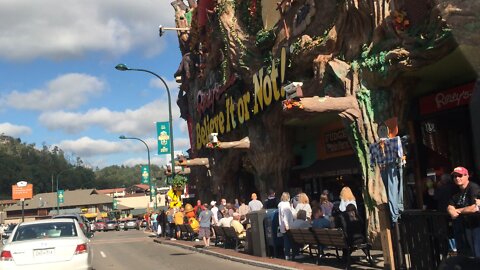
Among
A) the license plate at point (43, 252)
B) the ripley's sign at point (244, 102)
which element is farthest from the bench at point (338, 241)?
the ripley's sign at point (244, 102)

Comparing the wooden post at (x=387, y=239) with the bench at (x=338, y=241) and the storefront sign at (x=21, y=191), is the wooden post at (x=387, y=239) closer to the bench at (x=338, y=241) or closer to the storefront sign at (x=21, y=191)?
the bench at (x=338, y=241)

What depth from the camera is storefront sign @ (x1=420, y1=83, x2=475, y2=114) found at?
40.4 ft

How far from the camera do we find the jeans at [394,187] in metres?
8.79

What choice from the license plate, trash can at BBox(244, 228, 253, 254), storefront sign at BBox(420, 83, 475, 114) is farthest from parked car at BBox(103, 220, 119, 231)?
the license plate

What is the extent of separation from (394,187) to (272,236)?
520cm

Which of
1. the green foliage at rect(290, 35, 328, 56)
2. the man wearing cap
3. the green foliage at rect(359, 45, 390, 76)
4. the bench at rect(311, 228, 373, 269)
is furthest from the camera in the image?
the green foliage at rect(290, 35, 328, 56)

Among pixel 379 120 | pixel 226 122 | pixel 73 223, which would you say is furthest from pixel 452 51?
pixel 226 122

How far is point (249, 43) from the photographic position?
2052 centimetres

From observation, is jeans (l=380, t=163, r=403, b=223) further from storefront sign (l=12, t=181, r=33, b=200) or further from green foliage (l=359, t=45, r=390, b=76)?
storefront sign (l=12, t=181, r=33, b=200)

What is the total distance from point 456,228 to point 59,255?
688 cm

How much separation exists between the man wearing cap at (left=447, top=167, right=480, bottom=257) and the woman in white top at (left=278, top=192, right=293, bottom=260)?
575 centimetres

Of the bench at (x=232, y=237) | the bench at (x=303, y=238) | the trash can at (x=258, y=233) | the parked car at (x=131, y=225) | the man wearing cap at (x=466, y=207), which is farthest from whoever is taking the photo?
the parked car at (x=131, y=225)

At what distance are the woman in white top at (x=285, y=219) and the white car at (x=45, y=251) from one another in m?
4.74

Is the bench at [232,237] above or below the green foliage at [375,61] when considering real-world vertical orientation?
below
